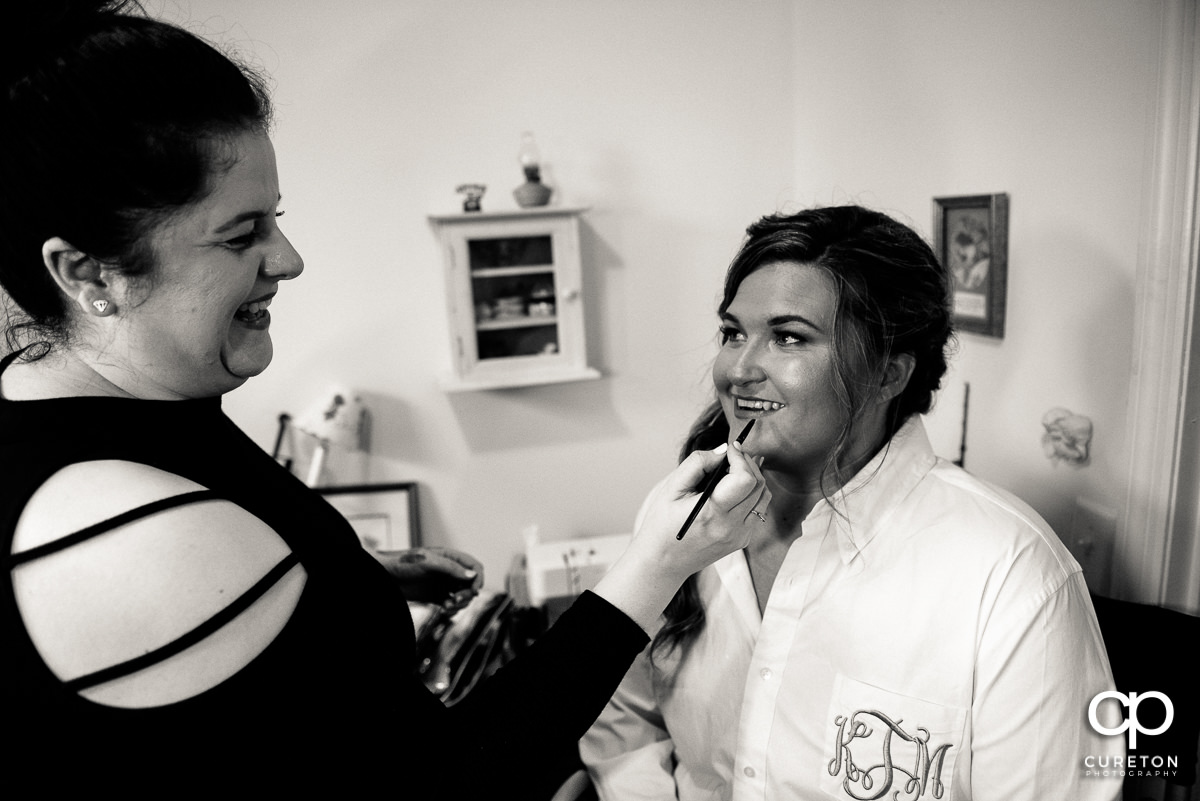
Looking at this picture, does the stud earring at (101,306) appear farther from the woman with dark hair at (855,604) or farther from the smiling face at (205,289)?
the woman with dark hair at (855,604)

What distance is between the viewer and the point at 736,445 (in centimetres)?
125

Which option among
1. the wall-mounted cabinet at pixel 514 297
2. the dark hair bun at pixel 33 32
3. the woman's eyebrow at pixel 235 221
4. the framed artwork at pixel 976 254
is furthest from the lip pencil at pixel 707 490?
the wall-mounted cabinet at pixel 514 297

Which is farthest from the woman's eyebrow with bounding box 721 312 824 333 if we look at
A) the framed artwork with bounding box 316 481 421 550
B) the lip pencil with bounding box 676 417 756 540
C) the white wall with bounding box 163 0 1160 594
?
the framed artwork with bounding box 316 481 421 550

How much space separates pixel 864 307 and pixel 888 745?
621mm

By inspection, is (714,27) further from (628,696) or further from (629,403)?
(628,696)

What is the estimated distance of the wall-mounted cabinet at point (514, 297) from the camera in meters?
2.37

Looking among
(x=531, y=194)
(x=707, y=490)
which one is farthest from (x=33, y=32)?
(x=531, y=194)

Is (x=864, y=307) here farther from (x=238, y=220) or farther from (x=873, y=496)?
(x=238, y=220)

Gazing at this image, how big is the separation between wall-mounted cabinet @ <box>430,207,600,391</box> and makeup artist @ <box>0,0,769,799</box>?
5.00ft

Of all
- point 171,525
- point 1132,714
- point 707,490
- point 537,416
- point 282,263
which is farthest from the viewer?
point 537,416

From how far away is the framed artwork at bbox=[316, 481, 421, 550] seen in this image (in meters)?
2.62

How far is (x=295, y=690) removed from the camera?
0.71 meters

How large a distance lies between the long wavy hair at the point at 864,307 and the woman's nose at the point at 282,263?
0.78 metres

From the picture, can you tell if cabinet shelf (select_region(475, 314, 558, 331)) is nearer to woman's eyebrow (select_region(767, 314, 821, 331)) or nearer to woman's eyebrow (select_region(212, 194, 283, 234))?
woman's eyebrow (select_region(767, 314, 821, 331))
